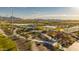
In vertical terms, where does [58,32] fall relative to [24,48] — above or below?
above

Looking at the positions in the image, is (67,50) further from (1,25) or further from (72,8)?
(1,25)

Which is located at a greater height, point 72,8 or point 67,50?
point 72,8

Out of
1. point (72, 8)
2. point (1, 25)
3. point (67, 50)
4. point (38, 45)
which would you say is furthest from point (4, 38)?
point (72, 8)

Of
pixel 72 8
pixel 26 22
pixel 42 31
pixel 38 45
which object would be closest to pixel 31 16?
pixel 26 22
